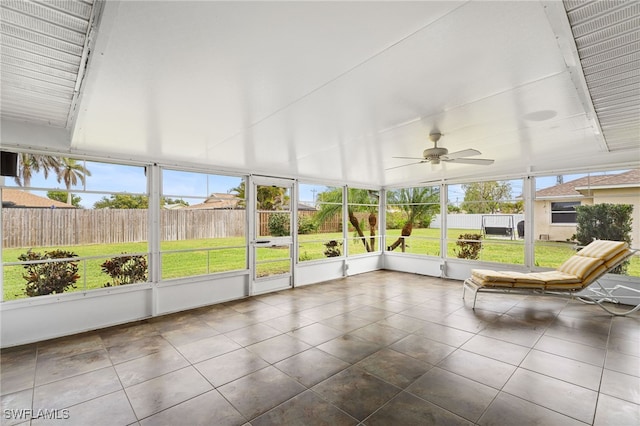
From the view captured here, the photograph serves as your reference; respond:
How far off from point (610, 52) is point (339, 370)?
331cm

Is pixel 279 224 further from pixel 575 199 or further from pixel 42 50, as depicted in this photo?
pixel 575 199

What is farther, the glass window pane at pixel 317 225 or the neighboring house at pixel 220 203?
the glass window pane at pixel 317 225

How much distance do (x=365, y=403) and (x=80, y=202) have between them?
4986 millimetres

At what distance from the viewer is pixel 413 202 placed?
9.13 metres

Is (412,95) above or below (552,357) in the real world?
above

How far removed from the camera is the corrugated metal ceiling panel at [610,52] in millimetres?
1499

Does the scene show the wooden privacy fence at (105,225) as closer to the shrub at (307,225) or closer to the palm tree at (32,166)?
the palm tree at (32,166)

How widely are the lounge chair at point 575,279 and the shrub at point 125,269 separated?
5.97 meters

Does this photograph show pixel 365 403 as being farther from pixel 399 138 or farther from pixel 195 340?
pixel 399 138

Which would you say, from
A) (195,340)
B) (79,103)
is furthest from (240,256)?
(79,103)

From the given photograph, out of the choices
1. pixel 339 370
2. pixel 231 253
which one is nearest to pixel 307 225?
pixel 231 253

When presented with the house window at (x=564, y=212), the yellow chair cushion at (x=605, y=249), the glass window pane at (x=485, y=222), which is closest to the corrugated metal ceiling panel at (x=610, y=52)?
the yellow chair cushion at (x=605, y=249)

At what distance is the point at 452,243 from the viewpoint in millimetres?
7645

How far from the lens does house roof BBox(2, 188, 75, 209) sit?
3.54 metres
